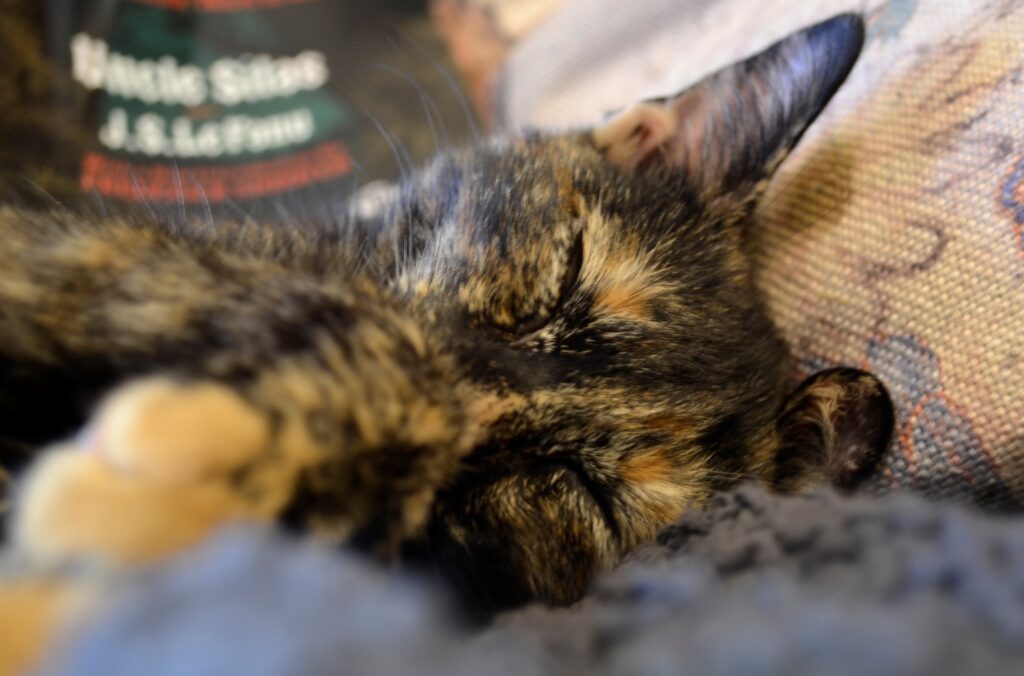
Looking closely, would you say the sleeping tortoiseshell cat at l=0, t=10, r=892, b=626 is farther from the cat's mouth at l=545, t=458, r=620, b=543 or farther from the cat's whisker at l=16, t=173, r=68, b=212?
the cat's whisker at l=16, t=173, r=68, b=212

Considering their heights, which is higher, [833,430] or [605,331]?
[605,331]

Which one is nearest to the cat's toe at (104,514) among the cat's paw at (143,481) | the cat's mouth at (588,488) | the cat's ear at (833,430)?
the cat's paw at (143,481)

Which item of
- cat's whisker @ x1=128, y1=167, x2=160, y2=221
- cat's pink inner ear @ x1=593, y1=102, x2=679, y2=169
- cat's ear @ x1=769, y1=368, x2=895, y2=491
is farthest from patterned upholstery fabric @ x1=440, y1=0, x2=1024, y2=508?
cat's whisker @ x1=128, y1=167, x2=160, y2=221

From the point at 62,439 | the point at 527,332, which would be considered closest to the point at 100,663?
the point at 62,439

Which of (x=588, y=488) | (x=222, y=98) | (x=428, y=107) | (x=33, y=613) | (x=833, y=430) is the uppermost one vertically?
(x=222, y=98)

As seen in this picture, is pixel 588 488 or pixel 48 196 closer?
pixel 588 488

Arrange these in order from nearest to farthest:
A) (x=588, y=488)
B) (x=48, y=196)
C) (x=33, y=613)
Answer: (x=33, y=613) < (x=588, y=488) < (x=48, y=196)

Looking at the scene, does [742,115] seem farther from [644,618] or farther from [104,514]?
[104,514]

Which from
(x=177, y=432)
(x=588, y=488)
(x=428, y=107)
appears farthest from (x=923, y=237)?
(x=428, y=107)

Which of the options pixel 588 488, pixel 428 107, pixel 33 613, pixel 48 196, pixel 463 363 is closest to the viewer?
pixel 33 613

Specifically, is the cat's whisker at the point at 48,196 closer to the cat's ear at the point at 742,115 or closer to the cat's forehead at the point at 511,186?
the cat's forehead at the point at 511,186
